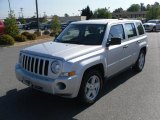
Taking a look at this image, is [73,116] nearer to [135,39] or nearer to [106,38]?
[106,38]

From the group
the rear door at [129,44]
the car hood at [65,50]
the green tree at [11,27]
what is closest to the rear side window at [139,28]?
the rear door at [129,44]

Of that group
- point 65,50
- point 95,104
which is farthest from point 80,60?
point 95,104

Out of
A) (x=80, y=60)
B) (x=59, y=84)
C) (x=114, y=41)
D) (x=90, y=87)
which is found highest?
(x=114, y=41)

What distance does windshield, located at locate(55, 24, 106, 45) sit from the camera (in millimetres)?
5837

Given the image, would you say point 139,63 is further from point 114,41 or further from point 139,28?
point 114,41

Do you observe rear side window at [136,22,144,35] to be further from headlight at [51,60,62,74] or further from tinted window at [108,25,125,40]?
headlight at [51,60,62,74]

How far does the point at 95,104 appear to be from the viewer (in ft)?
17.7

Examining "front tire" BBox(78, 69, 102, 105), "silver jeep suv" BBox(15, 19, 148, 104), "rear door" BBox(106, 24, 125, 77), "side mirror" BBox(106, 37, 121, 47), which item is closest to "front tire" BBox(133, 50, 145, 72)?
"silver jeep suv" BBox(15, 19, 148, 104)

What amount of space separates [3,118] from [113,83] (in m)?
3.37

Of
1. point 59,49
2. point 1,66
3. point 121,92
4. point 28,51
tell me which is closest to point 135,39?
point 121,92

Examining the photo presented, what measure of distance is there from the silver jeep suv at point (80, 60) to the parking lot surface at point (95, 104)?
0.38m

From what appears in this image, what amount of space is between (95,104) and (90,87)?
0.41m

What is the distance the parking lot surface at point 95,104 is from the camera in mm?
4773

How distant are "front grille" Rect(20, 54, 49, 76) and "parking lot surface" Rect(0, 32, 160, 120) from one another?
822 mm
